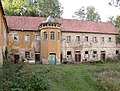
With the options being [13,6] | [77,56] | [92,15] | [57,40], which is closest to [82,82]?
[57,40]

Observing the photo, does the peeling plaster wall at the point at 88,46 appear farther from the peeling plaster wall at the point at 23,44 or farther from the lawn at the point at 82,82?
the lawn at the point at 82,82

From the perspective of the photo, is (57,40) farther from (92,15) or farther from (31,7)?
(92,15)

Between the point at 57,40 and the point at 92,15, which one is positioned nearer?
the point at 57,40

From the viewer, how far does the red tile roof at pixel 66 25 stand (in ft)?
137

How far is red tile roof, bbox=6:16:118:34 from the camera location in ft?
137

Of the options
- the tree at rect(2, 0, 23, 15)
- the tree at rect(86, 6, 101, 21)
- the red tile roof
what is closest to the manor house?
Answer: the red tile roof

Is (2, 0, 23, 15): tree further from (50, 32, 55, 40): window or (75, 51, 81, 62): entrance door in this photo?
(75, 51, 81, 62): entrance door

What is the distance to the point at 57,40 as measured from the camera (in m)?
39.9

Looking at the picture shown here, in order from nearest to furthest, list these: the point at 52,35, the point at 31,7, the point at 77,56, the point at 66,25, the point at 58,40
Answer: the point at 52,35 < the point at 58,40 < the point at 77,56 < the point at 66,25 < the point at 31,7

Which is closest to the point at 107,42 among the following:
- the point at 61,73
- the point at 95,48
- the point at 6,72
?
the point at 95,48

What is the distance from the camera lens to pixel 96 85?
21250 mm

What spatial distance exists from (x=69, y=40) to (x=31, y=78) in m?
30.1

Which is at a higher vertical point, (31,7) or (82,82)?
(31,7)

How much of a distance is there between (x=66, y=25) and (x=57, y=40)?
18.8ft
